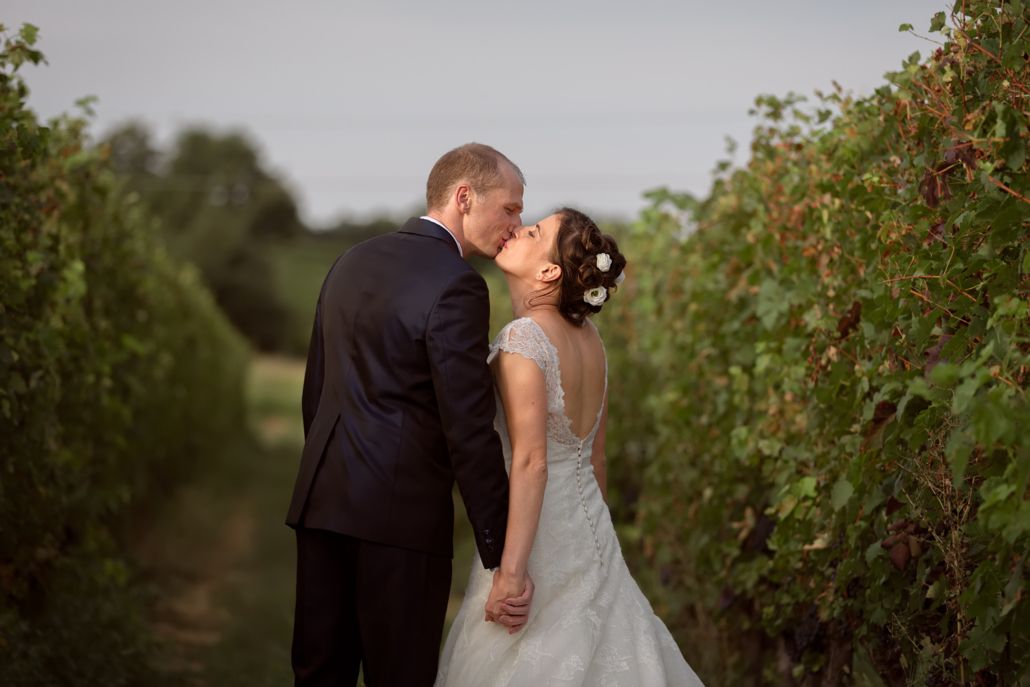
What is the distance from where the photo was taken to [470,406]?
3834 millimetres

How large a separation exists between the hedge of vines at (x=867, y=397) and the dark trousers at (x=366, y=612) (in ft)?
5.33

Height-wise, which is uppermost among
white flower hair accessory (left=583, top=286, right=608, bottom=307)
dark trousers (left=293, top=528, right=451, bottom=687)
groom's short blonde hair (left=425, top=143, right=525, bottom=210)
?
groom's short blonde hair (left=425, top=143, right=525, bottom=210)

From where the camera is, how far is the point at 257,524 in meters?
15.4

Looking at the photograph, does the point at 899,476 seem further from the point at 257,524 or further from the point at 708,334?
the point at 257,524

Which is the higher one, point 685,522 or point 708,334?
point 708,334

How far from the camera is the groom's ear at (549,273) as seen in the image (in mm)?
4262

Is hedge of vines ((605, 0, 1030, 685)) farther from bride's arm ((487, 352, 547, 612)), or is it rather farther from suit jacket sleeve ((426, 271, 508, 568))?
suit jacket sleeve ((426, 271, 508, 568))

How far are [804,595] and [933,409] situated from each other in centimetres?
158

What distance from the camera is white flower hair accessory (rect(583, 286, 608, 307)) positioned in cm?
425

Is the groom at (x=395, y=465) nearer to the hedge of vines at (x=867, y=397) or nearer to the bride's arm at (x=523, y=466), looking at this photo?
the bride's arm at (x=523, y=466)

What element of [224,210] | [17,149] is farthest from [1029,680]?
[224,210]

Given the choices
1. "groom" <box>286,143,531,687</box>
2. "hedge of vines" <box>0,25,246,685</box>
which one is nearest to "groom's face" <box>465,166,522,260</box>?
"groom" <box>286,143,531,687</box>

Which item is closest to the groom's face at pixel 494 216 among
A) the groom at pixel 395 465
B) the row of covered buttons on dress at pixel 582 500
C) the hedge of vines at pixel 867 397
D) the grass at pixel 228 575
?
the groom at pixel 395 465

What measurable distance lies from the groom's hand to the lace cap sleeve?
750mm
